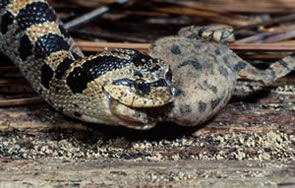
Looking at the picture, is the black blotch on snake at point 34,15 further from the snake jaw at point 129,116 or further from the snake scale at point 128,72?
the snake jaw at point 129,116

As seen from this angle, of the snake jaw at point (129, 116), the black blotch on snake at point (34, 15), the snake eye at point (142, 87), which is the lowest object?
the snake jaw at point (129, 116)

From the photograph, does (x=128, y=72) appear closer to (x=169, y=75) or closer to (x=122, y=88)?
(x=122, y=88)

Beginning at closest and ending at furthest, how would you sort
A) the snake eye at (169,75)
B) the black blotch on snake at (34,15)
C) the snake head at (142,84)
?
1. the snake head at (142,84)
2. the snake eye at (169,75)
3. the black blotch on snake at (34,15)

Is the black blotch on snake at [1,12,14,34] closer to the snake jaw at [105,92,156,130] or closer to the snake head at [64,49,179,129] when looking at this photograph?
the snake head at [64,49,179,129]

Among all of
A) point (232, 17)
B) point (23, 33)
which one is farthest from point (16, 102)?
point (232, 17)

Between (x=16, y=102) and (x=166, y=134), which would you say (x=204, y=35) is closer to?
(x=166, y=134)

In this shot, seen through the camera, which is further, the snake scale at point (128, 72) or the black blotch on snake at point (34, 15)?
the black blotch on snake at point (34, 15)

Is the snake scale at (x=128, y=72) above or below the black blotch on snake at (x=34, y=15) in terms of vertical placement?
below

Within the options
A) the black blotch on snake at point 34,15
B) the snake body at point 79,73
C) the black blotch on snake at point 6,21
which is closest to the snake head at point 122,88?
the snake body at point 79,73

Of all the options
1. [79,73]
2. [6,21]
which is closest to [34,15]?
[6,21]
